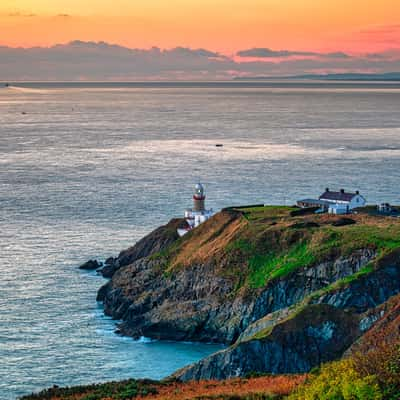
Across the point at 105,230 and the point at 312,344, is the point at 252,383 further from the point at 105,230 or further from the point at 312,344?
the point at 105,230

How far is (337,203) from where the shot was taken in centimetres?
9500

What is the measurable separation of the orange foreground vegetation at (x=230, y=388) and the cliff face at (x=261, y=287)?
9.81 meters

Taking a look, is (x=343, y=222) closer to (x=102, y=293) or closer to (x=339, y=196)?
(x=339, y=196)

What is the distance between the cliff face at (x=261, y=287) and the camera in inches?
2229

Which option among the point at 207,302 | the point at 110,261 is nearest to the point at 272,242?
the point at 207,302

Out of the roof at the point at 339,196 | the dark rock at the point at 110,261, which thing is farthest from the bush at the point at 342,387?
the roof at the point at 339,196

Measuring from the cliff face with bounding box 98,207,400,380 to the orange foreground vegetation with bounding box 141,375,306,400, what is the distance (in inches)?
386

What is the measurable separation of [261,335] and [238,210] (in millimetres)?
32594

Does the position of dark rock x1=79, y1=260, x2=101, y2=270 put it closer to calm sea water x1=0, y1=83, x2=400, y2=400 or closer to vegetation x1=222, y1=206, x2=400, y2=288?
calm sea water x1=0, y1=83, x2=400, y2=400

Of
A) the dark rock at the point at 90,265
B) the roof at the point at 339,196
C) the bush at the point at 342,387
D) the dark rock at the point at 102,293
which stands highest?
the bush at the point at 342,387

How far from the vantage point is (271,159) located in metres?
172

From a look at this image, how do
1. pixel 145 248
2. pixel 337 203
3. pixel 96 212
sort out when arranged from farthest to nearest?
pixel 96 212 → pixel 337 203 → pixel 145 248

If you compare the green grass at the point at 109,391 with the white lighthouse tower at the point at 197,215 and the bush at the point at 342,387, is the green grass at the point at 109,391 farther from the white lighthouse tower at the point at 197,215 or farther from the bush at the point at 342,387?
the white lighthouse tower at the point at 197,215

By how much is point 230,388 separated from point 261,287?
28.3m
